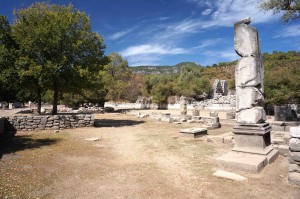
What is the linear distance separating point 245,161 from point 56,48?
1326 centimetres

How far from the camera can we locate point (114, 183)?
505 cm

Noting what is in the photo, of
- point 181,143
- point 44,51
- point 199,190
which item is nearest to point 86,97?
point 44,51

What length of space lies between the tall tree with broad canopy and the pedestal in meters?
10.9

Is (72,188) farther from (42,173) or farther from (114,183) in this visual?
(42,173)

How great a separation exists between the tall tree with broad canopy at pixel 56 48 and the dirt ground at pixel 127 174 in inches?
252

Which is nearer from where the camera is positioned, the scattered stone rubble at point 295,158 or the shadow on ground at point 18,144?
the scattered stone rubble at point 295,158

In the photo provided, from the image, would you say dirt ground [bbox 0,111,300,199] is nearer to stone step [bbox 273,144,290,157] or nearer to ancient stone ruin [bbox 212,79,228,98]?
stone step [bbox 273,144,290,157]

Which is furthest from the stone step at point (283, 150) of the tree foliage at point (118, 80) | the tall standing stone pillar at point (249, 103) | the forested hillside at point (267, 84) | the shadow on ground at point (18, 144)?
the tree foliage at point (118, 80)

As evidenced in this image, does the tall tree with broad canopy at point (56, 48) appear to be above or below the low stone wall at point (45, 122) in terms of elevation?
above

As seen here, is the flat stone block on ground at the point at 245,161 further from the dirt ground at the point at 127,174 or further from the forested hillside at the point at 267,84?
the forested hillside at the point at 267,84

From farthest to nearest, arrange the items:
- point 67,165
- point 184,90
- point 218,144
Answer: point 184,90 → point 218,144 → point 67,165

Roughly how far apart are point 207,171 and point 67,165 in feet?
13.1

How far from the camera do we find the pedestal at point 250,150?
584 cm

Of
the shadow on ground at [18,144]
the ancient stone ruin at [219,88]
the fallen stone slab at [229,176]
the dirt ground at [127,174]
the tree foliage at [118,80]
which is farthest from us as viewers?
the ancient stone ruin at [219,88]
